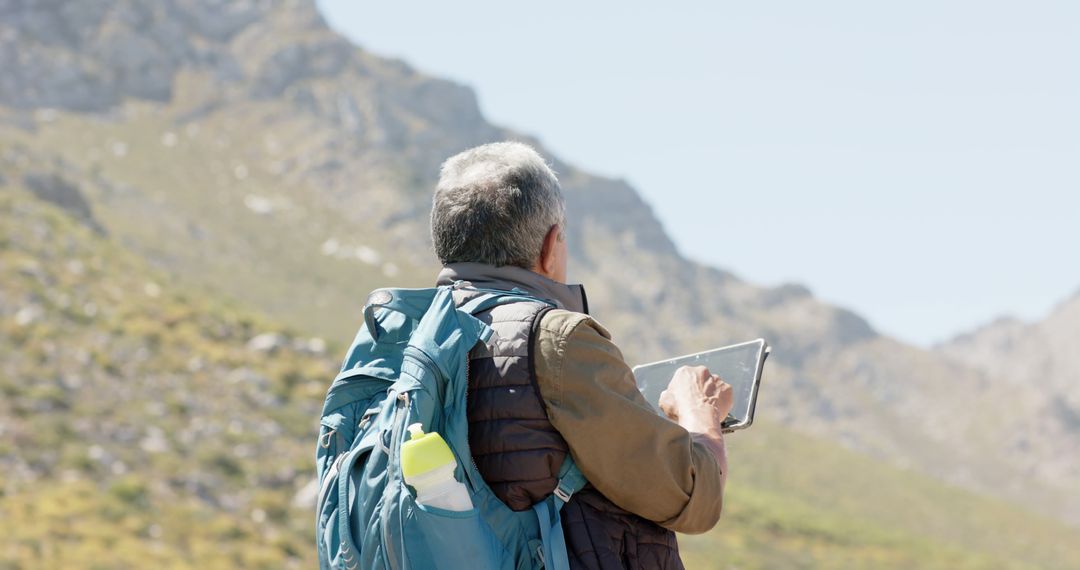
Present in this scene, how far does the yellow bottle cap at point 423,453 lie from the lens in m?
2.82

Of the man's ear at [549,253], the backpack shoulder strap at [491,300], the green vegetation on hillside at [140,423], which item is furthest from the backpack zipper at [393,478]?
the green vegetation on hillside at [140,423]

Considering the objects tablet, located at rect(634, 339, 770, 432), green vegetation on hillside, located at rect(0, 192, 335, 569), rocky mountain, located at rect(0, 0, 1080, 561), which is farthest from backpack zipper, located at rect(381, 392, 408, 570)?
rocky mountain, located at rect(0, 0, 1080, 561)

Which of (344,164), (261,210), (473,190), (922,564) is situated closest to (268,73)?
(344,164)

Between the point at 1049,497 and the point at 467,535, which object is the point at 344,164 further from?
the point at 467,535

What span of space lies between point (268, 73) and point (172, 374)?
113m

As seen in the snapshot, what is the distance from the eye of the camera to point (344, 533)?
304 centimetres

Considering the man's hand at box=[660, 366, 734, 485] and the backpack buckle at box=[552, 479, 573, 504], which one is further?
the man's hand at box=[660, 366, 734, 485]

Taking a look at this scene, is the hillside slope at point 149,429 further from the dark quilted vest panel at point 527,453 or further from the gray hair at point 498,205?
the dark quilted vest panel at point 527,453

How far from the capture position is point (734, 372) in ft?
11.7

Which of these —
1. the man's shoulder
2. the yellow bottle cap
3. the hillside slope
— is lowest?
the hillside slope

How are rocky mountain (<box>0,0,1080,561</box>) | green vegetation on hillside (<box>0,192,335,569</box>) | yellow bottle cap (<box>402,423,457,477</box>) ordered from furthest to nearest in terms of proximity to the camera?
rocky mountain (<box>0,0,1080,561</box>), green vegetation on hillside (<box>0,192,335,569</box>), yellow bottle cap (<box>402,423,457,477</box>)

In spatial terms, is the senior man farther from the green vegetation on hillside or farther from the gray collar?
the green vegetation on hillside

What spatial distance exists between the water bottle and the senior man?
0.49 feet

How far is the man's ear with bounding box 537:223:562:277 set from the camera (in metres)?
3.28
